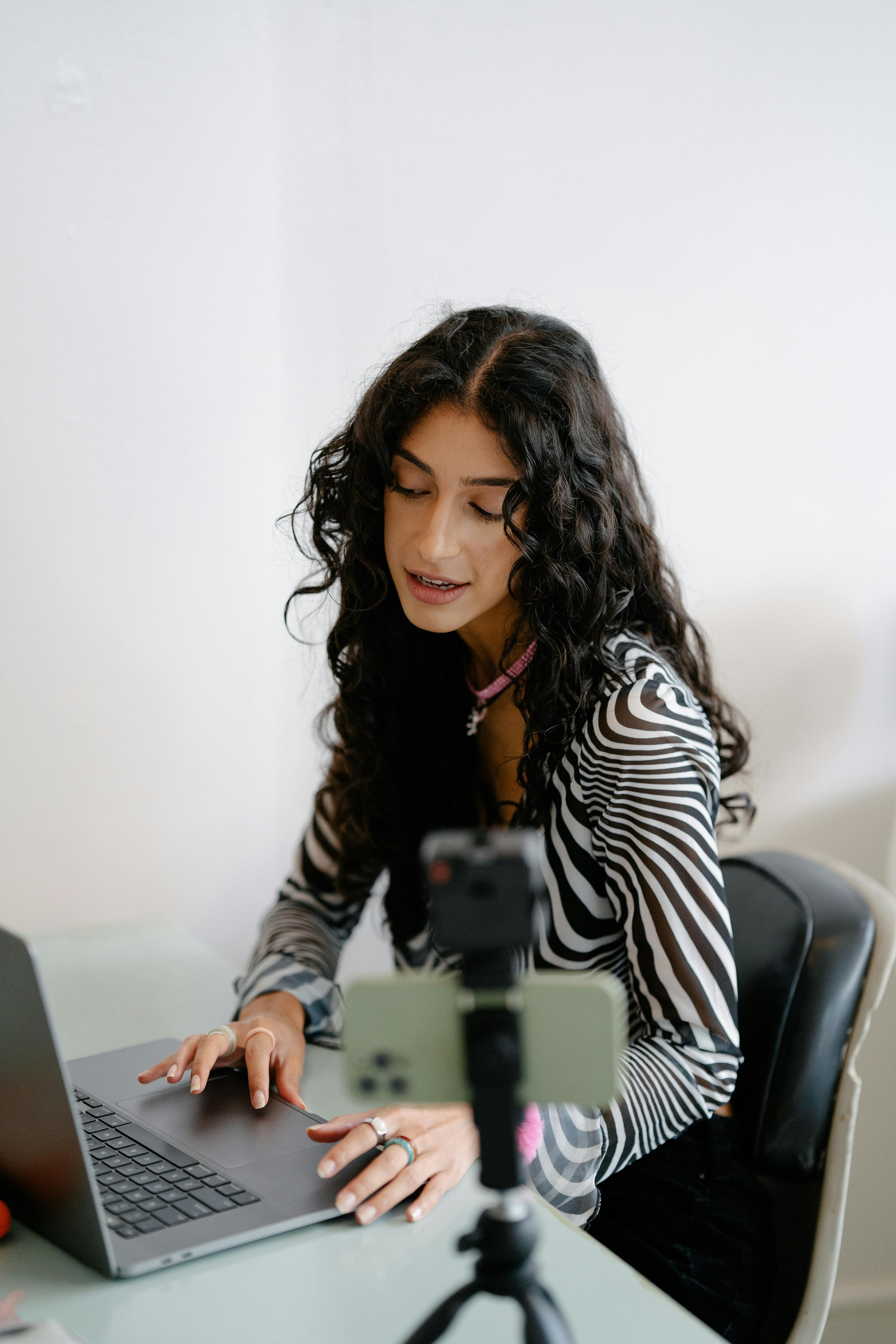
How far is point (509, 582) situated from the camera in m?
1.13

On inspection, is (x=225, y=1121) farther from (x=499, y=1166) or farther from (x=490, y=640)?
(x=490, y=640)

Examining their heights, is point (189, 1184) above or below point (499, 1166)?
below

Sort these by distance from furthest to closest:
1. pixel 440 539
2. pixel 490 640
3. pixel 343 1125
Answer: pixel 490 640 → pixel 440 539 → pixel 343 1125

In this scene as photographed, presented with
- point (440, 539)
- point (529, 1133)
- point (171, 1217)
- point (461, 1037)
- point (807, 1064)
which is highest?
point (440, 539)

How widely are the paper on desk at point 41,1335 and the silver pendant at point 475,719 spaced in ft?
2.69

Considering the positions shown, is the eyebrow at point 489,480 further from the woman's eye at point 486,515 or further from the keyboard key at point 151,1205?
the keyboard key at point 151,1205

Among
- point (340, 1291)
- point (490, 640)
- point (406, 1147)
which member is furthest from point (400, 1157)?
point (490, 640)

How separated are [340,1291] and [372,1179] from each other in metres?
0.09

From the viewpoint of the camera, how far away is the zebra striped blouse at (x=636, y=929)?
0.89 m

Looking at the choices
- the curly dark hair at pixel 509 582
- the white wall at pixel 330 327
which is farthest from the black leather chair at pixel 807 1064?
the white wall at pixel 330 327

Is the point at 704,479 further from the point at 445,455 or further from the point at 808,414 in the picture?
the point at 445,455

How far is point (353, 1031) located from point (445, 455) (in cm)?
74

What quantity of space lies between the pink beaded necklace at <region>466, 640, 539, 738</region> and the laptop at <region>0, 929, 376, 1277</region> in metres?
0.52

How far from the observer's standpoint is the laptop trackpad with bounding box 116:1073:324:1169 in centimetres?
80
